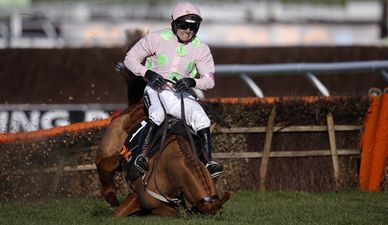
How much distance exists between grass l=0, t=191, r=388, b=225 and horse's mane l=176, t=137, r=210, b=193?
0.29 meters

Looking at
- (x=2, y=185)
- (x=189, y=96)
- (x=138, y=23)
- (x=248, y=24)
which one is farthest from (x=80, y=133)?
(x=248, y=24)

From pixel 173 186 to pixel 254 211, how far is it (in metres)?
1.11

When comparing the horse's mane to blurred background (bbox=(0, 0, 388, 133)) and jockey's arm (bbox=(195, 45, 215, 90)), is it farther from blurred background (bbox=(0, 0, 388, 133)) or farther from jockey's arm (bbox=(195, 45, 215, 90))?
blurred background (bbox=(0, 0, 388, 133))

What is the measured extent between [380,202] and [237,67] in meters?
3.80

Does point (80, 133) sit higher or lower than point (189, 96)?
lower

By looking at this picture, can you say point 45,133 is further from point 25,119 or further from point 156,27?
point 156,27

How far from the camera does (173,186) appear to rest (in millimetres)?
7840

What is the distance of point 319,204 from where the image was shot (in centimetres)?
923

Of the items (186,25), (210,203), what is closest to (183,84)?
(186,25)

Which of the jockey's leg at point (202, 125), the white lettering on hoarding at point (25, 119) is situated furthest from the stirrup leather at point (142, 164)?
the white lettering on hoarding at point (25, 119)

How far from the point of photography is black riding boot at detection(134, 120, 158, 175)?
26.1 feet

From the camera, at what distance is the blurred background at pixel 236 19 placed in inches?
1236

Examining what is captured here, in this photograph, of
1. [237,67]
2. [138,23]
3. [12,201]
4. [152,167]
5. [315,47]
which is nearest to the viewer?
[152,167]

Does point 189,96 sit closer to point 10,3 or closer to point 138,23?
point 138,23
